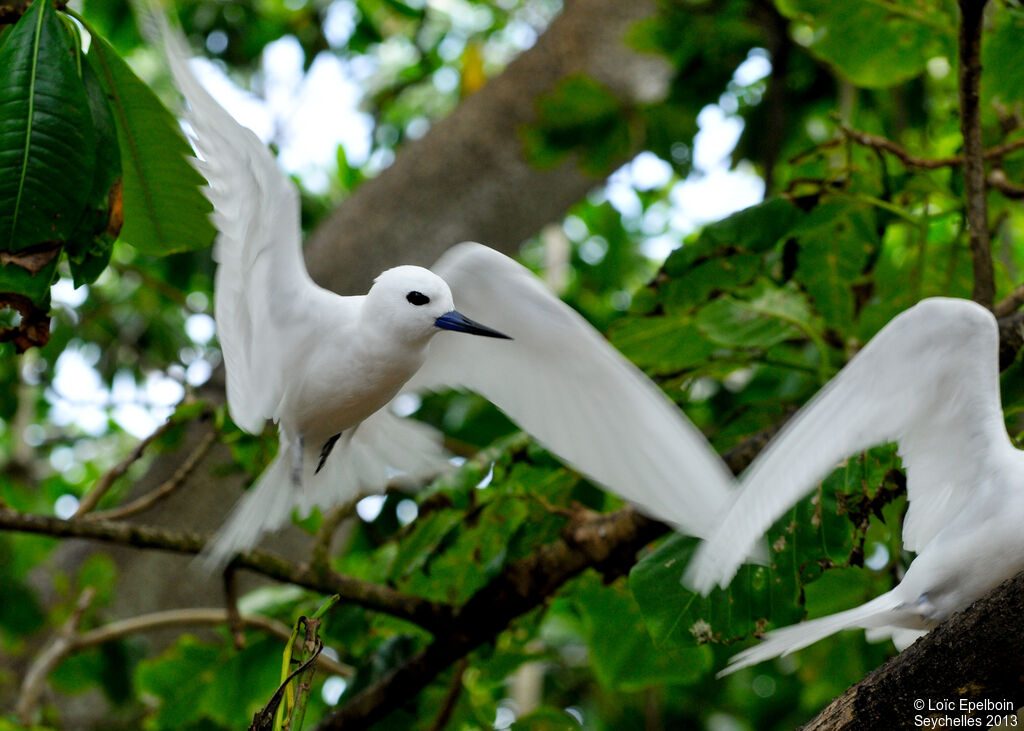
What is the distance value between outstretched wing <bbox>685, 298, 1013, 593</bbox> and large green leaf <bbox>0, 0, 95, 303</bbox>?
154 centimetres

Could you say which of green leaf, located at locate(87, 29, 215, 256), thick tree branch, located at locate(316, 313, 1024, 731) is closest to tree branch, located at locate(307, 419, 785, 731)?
thick tree branch, located at locate(316, 313, 1024, 731)

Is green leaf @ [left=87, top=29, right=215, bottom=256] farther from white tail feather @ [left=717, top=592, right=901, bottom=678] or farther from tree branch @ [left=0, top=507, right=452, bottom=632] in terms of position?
white tail feather @ [left=717, top=592, right=901, bottom=678]

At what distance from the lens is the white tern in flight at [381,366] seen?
2189mm

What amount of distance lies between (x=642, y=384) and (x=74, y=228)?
1.39m

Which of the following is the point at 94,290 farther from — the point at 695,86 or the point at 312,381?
the point at 312,381

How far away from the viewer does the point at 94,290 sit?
6352 mm

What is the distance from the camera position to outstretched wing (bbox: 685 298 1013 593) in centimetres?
233

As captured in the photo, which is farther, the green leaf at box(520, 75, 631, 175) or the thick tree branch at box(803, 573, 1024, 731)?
the green leaf at box(520, 75, 631, 175)

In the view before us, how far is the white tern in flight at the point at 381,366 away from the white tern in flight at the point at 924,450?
0.17 m

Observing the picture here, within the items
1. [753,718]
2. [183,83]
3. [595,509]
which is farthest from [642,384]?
[753,718]

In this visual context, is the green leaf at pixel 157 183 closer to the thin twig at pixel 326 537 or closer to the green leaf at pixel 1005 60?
the thin twig at pixel 326 537

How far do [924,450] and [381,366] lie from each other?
130 centimetres

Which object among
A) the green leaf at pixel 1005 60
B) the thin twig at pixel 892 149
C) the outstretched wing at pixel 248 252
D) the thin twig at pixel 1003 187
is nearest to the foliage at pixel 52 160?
the outstretched wing at pixel 248 252

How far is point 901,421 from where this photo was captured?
96.5 inches
